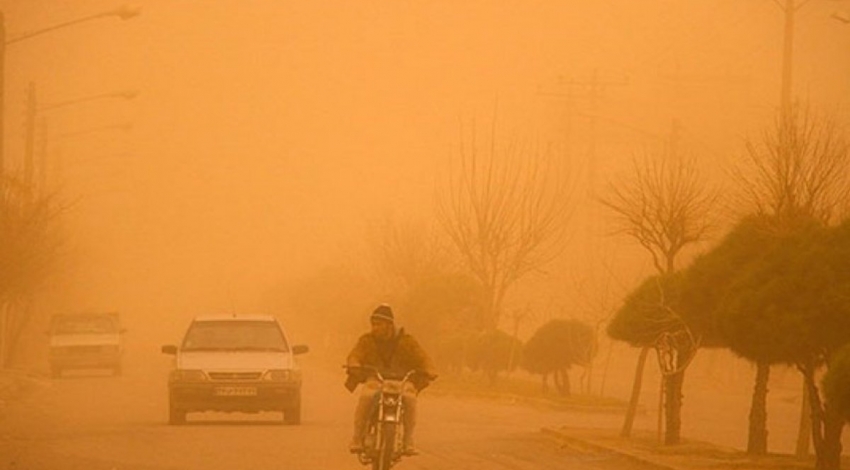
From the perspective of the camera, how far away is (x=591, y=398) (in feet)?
157

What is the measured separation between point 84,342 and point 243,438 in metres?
32.3

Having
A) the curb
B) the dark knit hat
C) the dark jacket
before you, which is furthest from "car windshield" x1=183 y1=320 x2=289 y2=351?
the dark knit hat

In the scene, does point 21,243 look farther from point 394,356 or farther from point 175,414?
point 394,356

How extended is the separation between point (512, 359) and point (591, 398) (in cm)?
427

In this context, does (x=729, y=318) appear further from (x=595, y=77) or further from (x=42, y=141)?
(x=595, y=77)

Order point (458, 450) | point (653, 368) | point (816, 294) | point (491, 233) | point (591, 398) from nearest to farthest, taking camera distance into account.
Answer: point (816, 294)
point (458, 450)
point (591, 398)
point (491, 233)
point (653, 368)

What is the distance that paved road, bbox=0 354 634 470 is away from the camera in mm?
25875

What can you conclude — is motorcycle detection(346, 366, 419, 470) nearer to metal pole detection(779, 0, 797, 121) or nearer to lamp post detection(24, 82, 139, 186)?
metal pole detection(779, 0, 797, 121)

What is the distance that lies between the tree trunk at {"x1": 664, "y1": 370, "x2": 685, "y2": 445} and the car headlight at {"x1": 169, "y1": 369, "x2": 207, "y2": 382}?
24.4 ft

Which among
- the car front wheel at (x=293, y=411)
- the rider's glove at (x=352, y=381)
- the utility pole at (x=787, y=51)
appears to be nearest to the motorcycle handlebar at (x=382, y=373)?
the rider's glove at (x=352, y=381)

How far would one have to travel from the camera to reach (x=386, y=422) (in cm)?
2080

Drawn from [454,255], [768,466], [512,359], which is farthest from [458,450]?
[454,255]

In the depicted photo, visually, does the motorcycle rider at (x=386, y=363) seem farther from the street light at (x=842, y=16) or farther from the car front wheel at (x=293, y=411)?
the street light at (x=842, y=16)

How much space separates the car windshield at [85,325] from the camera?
62.8 m
